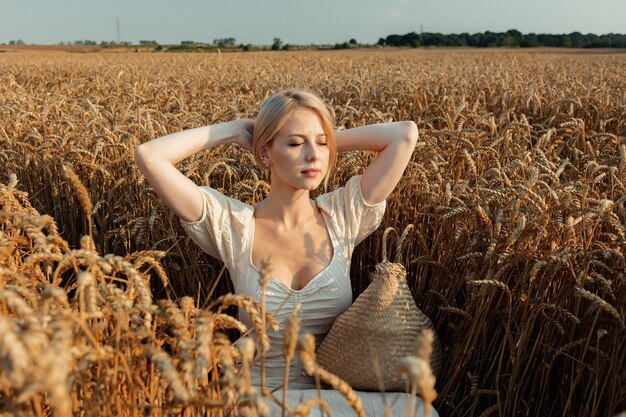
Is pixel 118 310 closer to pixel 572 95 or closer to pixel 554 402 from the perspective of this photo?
pixel 554 402

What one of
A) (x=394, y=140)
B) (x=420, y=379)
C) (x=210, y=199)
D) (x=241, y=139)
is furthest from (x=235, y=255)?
(x=420, y=379)

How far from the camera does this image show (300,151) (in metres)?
2.14

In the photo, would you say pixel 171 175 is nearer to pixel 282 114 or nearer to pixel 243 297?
pixel 282 114

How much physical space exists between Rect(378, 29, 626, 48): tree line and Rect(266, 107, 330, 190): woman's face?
6162 cm

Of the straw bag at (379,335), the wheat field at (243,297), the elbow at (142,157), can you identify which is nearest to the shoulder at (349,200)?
the wheat field at (243,297)

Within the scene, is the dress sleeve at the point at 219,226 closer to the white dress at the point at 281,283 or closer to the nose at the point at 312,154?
the white dress at the point at 281,283

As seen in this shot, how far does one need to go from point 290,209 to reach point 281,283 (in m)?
0.29

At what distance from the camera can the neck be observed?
226 centimetres

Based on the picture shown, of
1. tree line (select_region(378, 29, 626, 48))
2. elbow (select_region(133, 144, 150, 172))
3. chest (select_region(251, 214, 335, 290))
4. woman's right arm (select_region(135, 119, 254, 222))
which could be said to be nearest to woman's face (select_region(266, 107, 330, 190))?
chest (select_region(251, 214, 335, 290))

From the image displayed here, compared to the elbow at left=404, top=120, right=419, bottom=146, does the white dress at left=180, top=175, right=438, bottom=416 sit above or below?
below

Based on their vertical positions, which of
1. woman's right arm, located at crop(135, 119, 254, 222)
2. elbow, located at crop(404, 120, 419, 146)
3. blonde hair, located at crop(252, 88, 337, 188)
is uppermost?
blonde hair, located at crop(252, 88, 337, 188)

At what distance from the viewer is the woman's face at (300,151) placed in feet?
7.00

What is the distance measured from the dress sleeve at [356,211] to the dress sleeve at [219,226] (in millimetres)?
398

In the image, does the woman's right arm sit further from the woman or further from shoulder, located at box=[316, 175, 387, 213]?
shoulder, located at box=[316, 175, 387, 213]
